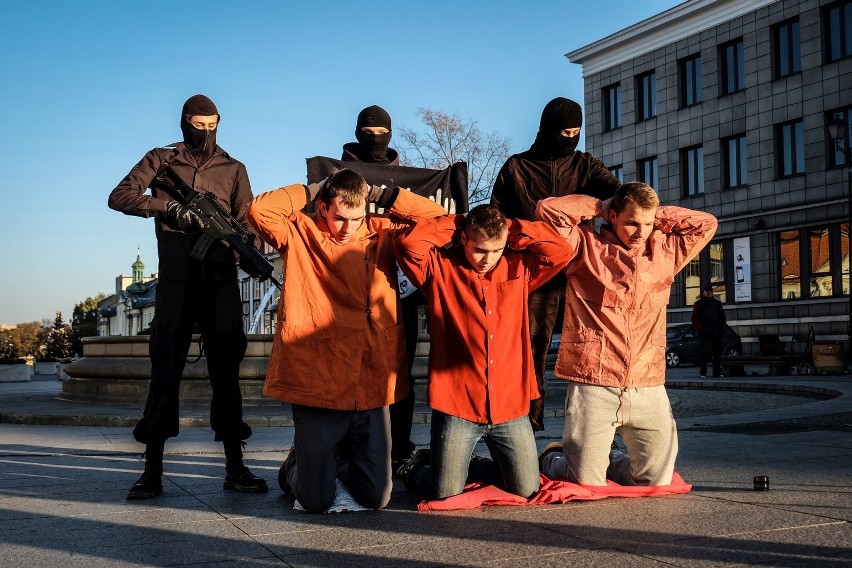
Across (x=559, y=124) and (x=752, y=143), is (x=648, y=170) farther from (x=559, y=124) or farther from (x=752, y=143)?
(x=559, y=124)

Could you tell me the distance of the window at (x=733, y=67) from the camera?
36.7 metres

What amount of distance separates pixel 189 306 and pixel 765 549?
10.8 ft

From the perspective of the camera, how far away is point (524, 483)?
4.96m

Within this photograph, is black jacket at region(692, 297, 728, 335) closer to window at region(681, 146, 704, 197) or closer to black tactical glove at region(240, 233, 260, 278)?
black tactical glove at region(240, 233, 260, 278)

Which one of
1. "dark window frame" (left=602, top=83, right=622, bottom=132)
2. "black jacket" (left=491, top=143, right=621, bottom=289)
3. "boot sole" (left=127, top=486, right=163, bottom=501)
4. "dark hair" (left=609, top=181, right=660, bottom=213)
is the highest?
"dark window frame" (left=602, top=83, right=622, bottom=132)

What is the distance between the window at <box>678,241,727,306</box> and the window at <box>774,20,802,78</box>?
667cm

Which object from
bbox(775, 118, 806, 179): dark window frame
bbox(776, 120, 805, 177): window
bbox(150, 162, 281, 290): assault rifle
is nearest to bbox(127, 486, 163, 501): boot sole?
bbox(150, 162, 281, 290): assault rifle

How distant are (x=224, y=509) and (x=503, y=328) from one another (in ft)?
5.45

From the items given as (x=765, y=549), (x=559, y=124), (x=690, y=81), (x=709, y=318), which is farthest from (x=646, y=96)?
(x=765, y=549)

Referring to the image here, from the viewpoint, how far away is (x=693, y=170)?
38906 mm

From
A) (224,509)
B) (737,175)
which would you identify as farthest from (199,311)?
(737,175)

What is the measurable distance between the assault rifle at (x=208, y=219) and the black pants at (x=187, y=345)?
21 centimetres

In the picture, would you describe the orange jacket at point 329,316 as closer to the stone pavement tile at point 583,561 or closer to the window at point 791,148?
the stone pavement tile at point 583,561

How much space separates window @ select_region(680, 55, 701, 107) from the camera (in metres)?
38.8
